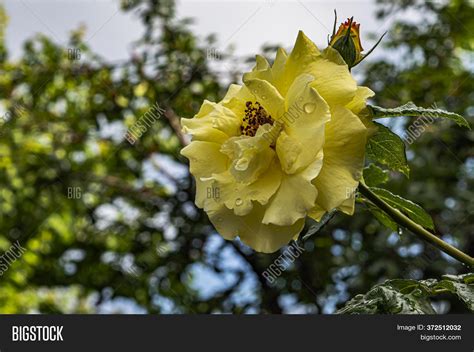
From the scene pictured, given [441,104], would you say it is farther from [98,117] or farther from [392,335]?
[392,335]

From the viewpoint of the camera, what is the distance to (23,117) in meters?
2.69

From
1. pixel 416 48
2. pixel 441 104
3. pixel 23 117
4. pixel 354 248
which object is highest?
pixel 23 117

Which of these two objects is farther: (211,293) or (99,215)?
(99,215)

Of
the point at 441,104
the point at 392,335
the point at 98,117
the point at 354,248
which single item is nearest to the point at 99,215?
the point at 98,117

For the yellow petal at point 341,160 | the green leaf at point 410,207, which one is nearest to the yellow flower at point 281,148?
the yellow petal at point 341,160

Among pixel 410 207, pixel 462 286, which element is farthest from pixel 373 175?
pixel 462 286

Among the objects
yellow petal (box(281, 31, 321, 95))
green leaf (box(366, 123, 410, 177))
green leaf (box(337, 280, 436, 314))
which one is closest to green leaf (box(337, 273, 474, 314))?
green leaf (box(337, 280, 436, 314))

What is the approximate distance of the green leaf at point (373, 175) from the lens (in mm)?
704

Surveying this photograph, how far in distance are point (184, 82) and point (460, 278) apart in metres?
1.87

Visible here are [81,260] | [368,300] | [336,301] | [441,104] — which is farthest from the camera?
[81,260]

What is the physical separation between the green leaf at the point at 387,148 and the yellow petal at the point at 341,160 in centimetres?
4

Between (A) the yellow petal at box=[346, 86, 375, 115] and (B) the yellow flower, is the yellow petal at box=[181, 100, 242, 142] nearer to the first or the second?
(B) the yellow flower

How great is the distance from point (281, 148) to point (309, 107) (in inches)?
1.9

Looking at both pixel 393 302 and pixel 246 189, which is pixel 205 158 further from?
pixel 393 302
